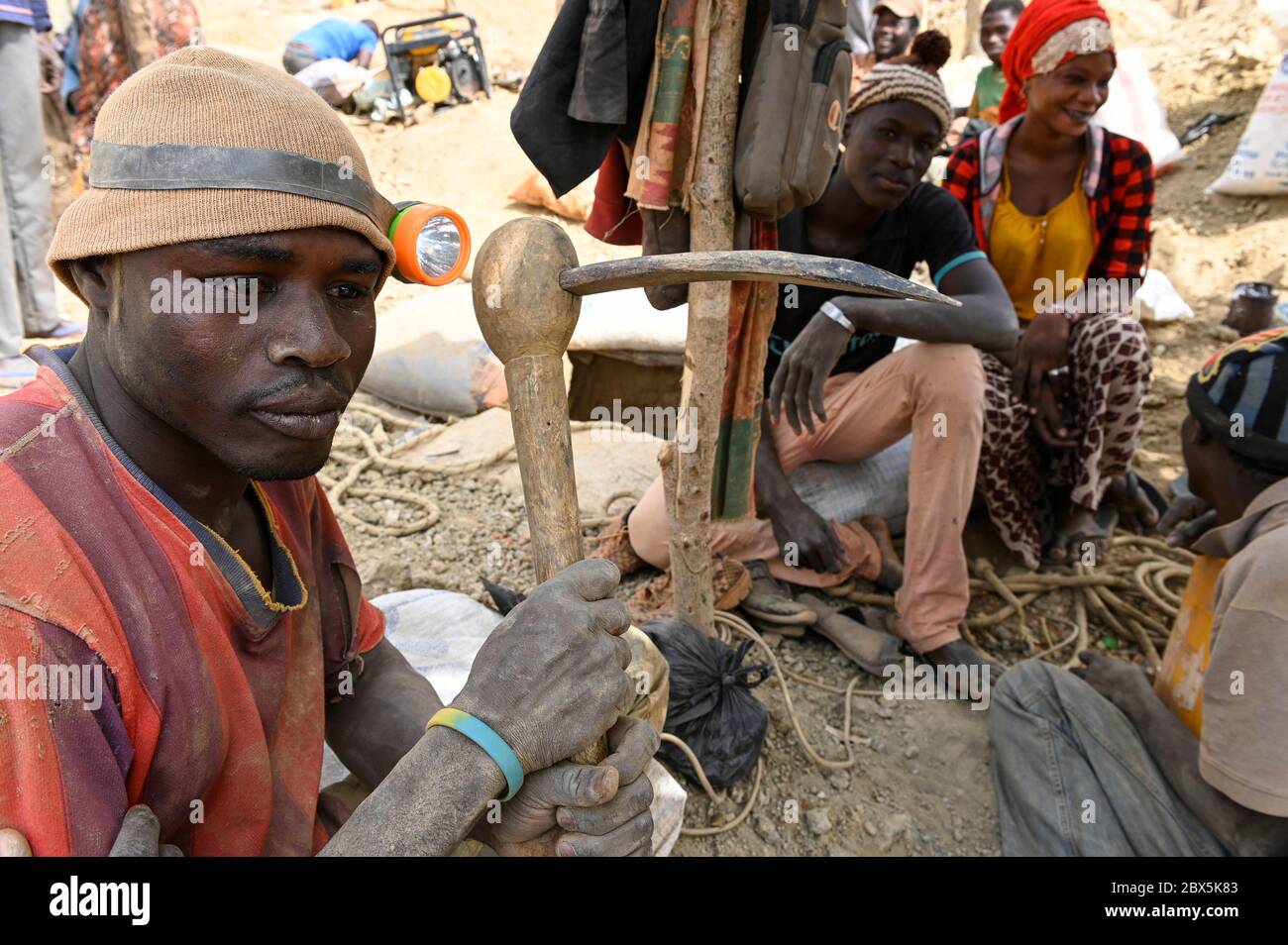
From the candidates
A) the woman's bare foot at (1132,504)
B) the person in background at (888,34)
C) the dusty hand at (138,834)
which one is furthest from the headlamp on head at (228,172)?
the person in background at (888,34)

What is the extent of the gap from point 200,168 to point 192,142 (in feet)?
0.12

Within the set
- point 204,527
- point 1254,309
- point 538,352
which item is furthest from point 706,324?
point 1254,309

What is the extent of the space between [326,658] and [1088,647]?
280 centimetres

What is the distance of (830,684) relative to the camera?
108 inches

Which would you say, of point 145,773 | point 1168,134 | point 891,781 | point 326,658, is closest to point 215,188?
point 145,773

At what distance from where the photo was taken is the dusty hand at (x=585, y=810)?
3.37 feet

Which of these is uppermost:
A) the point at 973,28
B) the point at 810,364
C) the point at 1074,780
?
the point at 973,28

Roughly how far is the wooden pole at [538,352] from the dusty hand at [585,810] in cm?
6

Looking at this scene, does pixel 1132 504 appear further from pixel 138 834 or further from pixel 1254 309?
pixel 138 834

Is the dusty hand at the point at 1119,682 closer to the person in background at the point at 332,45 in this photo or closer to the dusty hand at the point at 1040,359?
the dusty hand at the point at 1040,359

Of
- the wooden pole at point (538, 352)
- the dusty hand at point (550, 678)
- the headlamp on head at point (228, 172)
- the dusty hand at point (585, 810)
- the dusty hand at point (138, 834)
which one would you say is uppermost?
the headlamp on head at point (228, 172)

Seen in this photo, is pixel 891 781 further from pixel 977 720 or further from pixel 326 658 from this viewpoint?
pixel 326 658

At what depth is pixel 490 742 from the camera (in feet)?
3.24

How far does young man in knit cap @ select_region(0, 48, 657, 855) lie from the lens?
91cm
